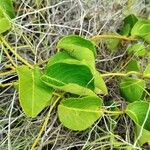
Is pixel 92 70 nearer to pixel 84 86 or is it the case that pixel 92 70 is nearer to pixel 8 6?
pixel 84 86

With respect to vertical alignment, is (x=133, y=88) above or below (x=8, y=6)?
below

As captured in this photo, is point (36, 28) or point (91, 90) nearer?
point (91, 90)

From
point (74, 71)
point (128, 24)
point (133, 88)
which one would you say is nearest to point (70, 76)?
point (74, 71)

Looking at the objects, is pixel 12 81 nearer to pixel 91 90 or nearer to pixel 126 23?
pixel 91 90

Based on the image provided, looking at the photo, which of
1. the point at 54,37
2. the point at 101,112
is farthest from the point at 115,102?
the point at 54,37

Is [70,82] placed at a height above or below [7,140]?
above

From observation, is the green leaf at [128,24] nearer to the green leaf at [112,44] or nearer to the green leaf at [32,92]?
the green leaf at [112,44]
